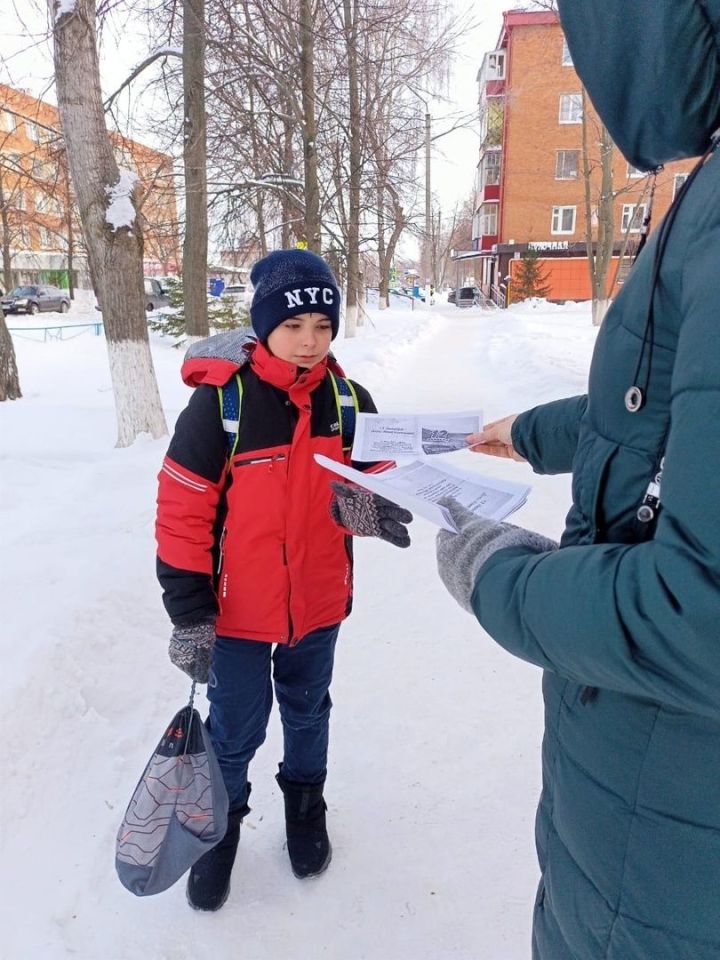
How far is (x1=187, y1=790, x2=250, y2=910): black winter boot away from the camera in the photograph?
2016mm

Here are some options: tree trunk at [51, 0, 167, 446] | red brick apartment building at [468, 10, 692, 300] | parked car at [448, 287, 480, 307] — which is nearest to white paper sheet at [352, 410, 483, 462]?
tree trunk at [51, 0, 167, 446]

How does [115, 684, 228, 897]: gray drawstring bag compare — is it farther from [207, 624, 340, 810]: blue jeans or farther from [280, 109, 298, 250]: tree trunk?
[280, 109, 298, 250]: tree trunk

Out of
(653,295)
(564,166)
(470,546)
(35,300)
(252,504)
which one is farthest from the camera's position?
(564,166)

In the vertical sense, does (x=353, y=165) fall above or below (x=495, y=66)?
below

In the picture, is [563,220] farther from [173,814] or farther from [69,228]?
[173,814]

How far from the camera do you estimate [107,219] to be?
6.18m

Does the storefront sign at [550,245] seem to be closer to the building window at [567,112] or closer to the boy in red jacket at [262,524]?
the building window at [567,112]

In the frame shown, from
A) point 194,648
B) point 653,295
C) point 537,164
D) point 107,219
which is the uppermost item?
point 537,164

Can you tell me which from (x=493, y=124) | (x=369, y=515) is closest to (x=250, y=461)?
(x=369, y=515)

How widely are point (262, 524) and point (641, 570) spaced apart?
1341 mm

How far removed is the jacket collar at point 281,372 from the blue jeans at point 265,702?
0.76 metres

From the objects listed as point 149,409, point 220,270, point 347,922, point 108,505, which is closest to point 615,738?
point 347,922

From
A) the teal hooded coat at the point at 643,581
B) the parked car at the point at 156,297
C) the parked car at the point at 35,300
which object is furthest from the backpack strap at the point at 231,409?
the parked car at the point at 35,300

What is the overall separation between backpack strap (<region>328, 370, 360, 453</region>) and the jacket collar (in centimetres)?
14
